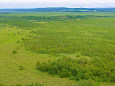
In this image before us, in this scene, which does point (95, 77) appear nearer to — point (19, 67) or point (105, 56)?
point (105, 56)

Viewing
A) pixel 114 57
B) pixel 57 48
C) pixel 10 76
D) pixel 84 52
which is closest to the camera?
pixel 10 76

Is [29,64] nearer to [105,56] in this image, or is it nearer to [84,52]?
[84,52]

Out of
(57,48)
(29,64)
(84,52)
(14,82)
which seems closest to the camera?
(14,82)

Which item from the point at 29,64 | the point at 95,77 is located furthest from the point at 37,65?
the point at 95,77

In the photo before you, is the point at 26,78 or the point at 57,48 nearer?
the point at 26,78

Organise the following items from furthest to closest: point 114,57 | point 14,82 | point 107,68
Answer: point 114,57 → point 107,68 → point 14,82

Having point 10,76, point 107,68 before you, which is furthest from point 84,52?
point 10,76
